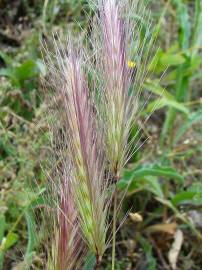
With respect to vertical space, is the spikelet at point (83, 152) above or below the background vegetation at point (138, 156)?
above

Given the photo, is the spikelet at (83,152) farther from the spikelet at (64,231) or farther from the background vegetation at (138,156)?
the background vegetation at (138,156)

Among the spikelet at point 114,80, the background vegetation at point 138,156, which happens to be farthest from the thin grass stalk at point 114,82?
the background vegetation at point 138,156

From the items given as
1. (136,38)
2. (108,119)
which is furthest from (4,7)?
(108,119)

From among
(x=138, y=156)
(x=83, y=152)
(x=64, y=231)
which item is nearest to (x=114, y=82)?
(x=83, y=152)

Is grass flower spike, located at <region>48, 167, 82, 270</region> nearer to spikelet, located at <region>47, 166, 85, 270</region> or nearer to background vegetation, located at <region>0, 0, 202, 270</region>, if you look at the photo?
spikelet, located at <region>47, 166, 85, 270</region>

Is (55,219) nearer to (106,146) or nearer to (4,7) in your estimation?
(106,146)

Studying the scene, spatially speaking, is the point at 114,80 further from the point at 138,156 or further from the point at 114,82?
the point at 138,156
